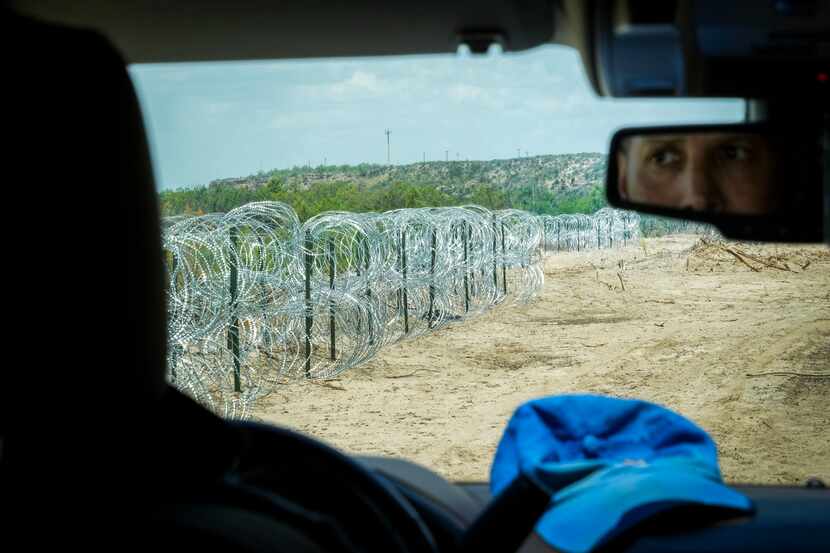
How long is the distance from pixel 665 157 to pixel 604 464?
47 centimetres

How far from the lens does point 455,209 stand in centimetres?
1223

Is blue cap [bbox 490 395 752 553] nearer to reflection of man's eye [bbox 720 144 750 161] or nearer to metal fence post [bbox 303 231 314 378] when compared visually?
reflection of man's eye [bbox 720 144 750 161]

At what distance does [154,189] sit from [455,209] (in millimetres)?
11452

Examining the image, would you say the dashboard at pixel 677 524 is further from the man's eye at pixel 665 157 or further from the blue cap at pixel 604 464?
the man's eye at pixel 665 157

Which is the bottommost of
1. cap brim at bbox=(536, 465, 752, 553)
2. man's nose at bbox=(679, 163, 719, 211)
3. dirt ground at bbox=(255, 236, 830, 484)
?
dirt ground at bbox=(255, 236, 830, 484)

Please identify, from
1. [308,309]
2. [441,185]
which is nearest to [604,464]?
[308,309]

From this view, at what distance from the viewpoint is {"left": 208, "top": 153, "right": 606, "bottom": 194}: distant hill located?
106ft

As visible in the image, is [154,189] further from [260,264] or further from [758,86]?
[260,264]

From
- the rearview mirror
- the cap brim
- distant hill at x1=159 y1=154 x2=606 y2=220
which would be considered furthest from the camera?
distant hill at x1=159 y1=154 x2=606 y2=220

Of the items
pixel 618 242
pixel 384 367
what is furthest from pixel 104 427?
pixel 618 242

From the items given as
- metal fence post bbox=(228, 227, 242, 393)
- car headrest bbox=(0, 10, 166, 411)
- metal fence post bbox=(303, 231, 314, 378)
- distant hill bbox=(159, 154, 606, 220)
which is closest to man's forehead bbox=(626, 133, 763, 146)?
car headrest bbox=(0, 10, 166, 411)

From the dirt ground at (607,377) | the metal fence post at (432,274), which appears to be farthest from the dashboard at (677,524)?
the metal fence post at (432,274)

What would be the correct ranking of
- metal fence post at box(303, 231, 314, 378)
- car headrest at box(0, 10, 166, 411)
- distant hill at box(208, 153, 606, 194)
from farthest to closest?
1. distant hill at box(208, 153, 606, 194)
2. metal fence post at box(303, 231, 314, 378)
3. car headrest at box(0, 10, 166, 411)

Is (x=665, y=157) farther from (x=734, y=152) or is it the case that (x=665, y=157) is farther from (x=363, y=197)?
(x=363, y=197)
